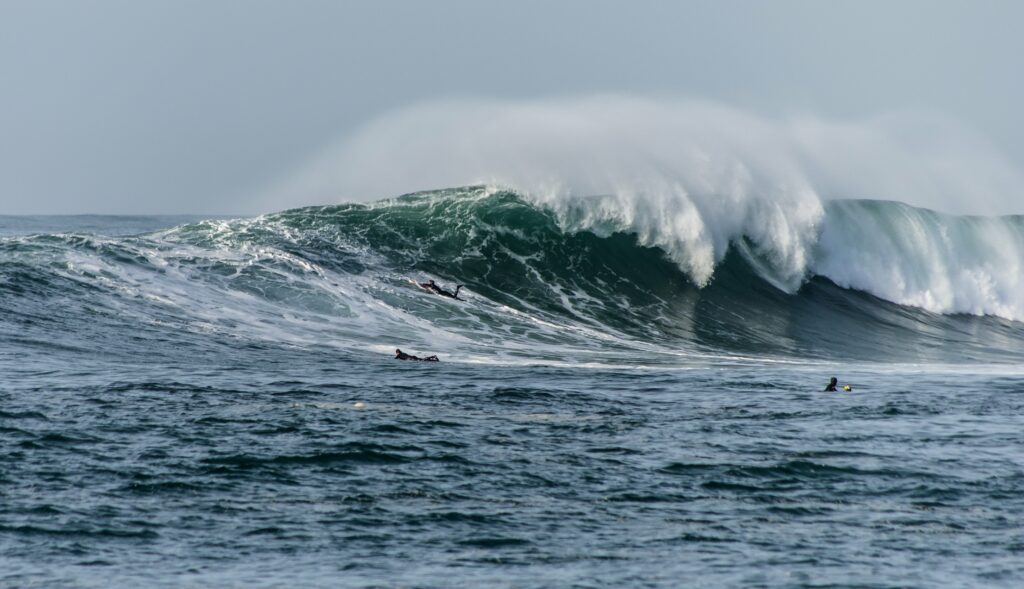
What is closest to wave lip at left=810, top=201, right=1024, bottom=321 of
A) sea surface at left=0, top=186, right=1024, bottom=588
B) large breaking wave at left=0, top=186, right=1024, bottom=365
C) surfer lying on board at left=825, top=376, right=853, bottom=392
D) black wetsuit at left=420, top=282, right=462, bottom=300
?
large breaking wave at left=0, top=186, right=1024, bottom=365

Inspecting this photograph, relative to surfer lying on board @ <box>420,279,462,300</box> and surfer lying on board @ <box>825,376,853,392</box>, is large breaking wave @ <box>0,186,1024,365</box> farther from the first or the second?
surfer lying on board @ <box>825,376,853,392</box>

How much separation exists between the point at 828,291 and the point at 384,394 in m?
22.4

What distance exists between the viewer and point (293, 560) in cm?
1162

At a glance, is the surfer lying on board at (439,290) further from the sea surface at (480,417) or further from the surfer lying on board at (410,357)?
the surfer lying on board at (410,357)

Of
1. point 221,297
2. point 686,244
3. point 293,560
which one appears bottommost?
point 293,560

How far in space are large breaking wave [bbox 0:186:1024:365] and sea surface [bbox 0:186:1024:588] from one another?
148mm

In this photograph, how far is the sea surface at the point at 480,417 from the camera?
471 inches

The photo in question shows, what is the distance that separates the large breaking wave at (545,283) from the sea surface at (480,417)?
148mm

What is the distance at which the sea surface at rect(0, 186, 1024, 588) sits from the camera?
12.0m

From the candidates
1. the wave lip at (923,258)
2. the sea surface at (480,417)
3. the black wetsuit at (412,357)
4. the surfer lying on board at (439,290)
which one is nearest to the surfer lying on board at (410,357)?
the black wetsuit at (412,357)

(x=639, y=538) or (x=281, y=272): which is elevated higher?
(x=281, y=272)

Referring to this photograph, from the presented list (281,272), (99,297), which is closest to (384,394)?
(99,297)

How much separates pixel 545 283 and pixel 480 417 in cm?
1639

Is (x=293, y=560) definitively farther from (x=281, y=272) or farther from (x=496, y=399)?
(x=281, y=272)
